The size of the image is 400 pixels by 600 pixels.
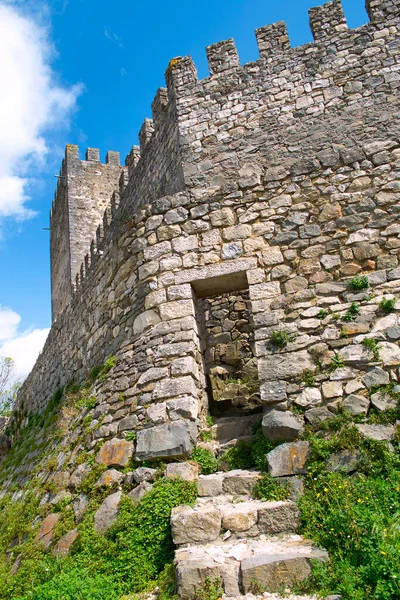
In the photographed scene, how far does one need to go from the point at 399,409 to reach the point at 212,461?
175 centimetres

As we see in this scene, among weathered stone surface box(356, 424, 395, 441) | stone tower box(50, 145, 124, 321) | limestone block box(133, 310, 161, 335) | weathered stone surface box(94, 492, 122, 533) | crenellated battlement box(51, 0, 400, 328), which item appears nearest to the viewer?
weathered stone surface box(356, 424, 395, 441)

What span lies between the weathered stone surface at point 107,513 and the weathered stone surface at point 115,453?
36 cm

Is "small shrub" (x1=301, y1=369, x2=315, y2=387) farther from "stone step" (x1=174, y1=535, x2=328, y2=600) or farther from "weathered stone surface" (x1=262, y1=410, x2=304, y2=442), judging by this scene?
"stone step" (x1=174, y1=535, x2=328, y2=600)

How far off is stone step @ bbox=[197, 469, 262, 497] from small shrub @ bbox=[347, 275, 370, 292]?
203 centimetres

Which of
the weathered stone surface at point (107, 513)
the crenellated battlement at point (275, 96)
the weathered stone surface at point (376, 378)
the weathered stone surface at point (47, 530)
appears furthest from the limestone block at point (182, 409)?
the crenellated battlement at point (275, 96)

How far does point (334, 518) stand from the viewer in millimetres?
3412

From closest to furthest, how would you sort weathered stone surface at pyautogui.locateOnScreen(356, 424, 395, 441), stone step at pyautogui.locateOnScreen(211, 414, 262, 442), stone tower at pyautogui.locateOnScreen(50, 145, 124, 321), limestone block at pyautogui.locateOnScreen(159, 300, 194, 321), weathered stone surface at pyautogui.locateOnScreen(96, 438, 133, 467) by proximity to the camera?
weathered stone surface at pyautogui.locateOnScreen(356, 424, 395, 441), weathered stone surface at pyautogui.locateOnScreen(96, 438, 133, 467), stone step at pyautogui.locateOnScreen(211, 414, 262, 442), limestone block at pyautogui.locateOnScreen(159, 300, 194, 321), stone tower at pyautogui.locateOnScreen(50, 145, 124, 321)

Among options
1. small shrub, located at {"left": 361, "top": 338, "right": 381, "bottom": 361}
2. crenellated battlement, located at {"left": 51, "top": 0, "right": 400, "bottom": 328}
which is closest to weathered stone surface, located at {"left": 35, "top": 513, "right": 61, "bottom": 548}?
small shrub, located at {"left": 361, "top": 338, "right": 381, "bottom": 361}

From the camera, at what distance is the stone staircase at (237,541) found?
3.13 metres

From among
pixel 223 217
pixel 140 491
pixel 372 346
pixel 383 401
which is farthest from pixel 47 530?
pixel 223 217

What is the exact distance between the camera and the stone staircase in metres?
3.13

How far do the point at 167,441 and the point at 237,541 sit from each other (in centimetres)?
127

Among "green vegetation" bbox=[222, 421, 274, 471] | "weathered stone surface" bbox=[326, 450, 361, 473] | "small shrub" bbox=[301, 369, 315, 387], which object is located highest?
"small shrub" bbox=[301, 369, 315, 387]

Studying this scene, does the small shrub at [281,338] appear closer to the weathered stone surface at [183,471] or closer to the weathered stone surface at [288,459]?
the weathered stone surface at [288,459]
